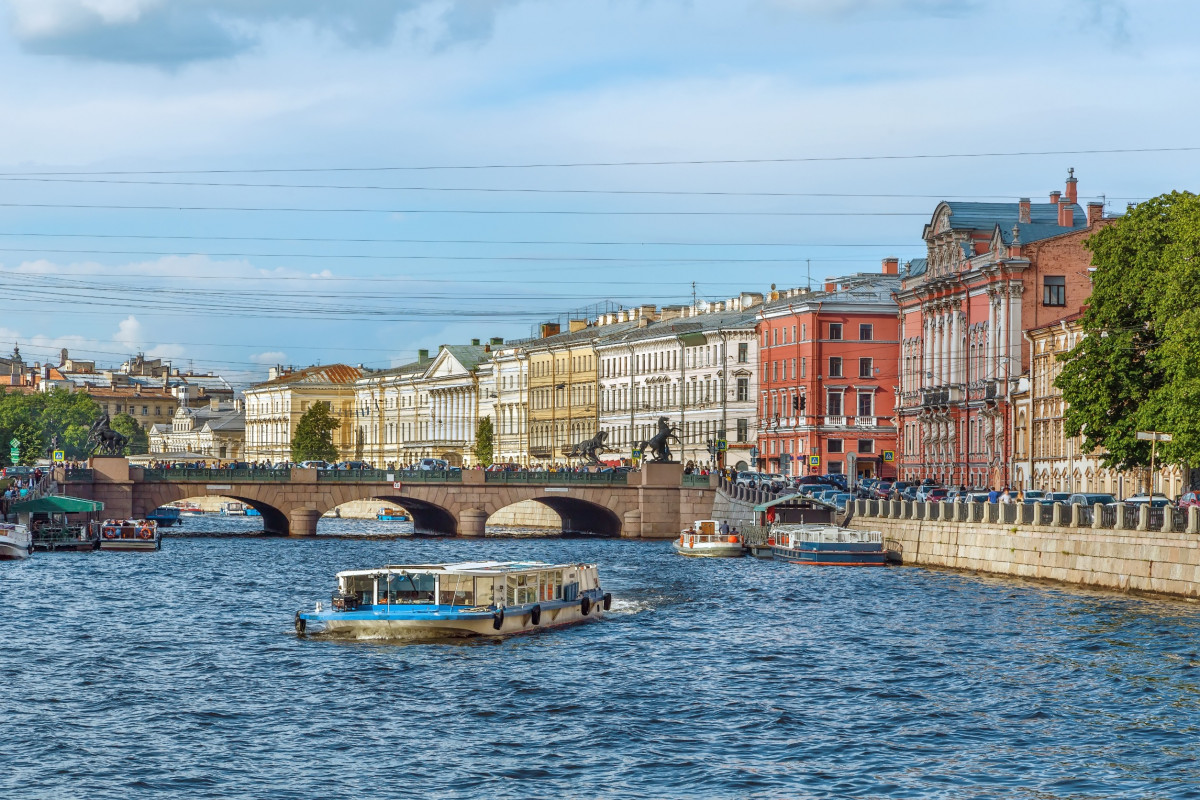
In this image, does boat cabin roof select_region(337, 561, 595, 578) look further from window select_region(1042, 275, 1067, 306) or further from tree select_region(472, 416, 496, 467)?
tree select_region(472, 416, 496, 467)

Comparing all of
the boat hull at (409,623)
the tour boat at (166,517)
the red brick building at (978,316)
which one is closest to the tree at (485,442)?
the tour boat at (166,517)

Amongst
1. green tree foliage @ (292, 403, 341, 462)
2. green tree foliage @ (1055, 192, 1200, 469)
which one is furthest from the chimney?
green tree foliage @ (292, 403, 341, 462)

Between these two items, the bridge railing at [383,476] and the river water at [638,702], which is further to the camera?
the bridge railing at [383,476]

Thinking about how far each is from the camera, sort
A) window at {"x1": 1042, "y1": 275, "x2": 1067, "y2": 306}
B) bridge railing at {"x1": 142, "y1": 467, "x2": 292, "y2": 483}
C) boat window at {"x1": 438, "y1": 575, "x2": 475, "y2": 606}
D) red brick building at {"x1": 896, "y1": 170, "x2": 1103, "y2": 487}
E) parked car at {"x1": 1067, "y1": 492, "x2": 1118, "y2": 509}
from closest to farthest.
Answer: boat window at {"x1": 438, "y1": 575, "x2": 475, "y2": 606} < parked car at {"x1": 1067, "y1": 492, "x2": 1118, "y2": 509} < red brick building at {"x1": 896, "y1": 170, "x2": 1103, "y2": 487} < window at {"x1": 1042, "y1": 275, "x2": 1067, "y2": 306} < bridge railing at {"x1": 142, "y1": 467, "x2": 292, "y2": 483}

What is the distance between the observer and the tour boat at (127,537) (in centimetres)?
8088

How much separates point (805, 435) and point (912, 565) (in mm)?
46702

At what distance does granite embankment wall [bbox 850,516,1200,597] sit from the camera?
47.0 m

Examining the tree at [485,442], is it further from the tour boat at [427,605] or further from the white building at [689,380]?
the tour boat at [427,605]

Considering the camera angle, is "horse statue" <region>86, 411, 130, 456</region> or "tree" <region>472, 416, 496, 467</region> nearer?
"horse statue" <region>86, 411, 130, 456</region>

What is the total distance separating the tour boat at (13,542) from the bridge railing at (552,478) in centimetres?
2882

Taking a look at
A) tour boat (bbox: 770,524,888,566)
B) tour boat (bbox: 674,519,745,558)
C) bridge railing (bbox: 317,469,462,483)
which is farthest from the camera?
bridge railing (bbox: 317,469,462,483)

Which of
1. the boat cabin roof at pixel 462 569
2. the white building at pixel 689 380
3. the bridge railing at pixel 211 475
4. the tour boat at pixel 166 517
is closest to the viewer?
the boat cabin roof at pixel 462 569

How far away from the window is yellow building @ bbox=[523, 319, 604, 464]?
4945cm

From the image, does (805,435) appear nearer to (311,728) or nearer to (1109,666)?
(1109,666)
